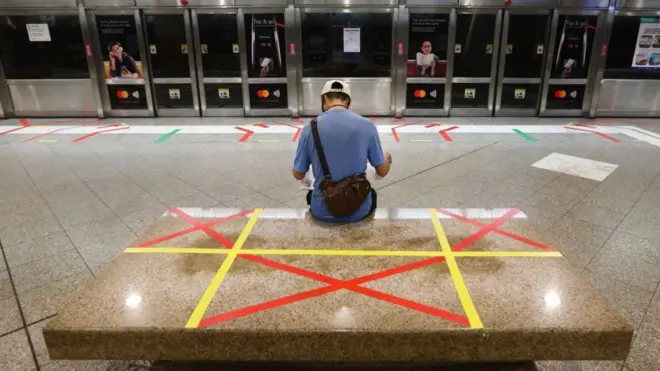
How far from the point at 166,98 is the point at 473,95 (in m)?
6.48

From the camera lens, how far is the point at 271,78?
29.5 ft

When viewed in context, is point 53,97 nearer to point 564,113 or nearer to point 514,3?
point 514,3

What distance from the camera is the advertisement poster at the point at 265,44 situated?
28.1 feet

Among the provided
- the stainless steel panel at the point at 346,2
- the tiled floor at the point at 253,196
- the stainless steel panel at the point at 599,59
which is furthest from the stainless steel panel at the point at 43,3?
the stainless steel panel at the point at 599,59

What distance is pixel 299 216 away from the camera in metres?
3.07

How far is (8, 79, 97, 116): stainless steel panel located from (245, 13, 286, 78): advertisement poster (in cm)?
341

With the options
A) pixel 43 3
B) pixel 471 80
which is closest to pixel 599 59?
pixel 471 80

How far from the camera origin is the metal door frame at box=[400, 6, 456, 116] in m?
8.41

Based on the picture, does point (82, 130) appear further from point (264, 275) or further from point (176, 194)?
point (264, 275)

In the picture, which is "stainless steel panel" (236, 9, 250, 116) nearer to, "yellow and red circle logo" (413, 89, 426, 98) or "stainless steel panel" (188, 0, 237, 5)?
"stainless steel panel" (188, 0, 237, 5)

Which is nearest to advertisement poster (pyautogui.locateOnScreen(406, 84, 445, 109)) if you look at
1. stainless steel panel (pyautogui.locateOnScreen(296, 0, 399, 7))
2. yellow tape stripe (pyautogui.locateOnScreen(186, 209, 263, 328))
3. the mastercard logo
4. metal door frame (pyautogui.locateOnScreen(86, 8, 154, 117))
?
stainless steel panel (pyautogui.locateOnScreen(296, 0, 399, 7))

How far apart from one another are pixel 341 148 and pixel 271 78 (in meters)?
6.61

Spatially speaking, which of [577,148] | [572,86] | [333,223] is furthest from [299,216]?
Answer: [572,86]

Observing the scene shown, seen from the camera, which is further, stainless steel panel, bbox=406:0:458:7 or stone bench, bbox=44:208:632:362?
stainless steel panel, bbox=406:0:458:7
